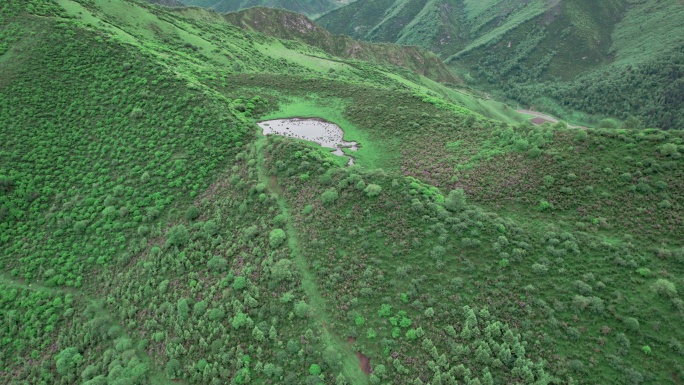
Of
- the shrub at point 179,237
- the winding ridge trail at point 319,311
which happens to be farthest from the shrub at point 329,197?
the shrub at point 179,237

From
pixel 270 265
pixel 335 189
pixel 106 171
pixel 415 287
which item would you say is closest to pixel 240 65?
pixel 106 171

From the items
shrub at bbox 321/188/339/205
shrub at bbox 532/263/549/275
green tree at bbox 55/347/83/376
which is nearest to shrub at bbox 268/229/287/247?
shrub at bbox 321/188/339/205

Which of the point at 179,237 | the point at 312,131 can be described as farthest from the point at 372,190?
the point at 312,131

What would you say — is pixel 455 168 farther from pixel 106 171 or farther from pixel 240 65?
pixel 240 65

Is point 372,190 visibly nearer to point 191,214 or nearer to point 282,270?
point 282,270

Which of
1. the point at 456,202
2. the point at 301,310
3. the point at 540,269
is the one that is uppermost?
the point at 456,202

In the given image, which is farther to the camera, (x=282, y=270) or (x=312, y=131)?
(x=312, y=131)
